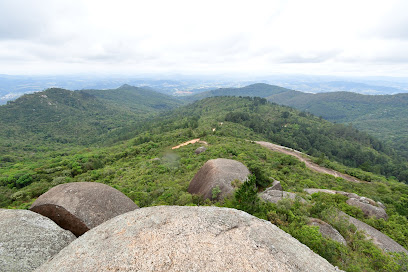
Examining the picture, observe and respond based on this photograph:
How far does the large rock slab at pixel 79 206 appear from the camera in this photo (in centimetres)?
1011

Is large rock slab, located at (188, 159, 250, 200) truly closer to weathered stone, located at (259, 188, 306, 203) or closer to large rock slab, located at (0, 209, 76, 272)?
weathered stone, located at (259, 188, 306, 203)

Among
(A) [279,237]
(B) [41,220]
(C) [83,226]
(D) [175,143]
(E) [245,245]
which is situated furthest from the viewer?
(D) [175,143]

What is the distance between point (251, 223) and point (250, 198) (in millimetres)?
4713

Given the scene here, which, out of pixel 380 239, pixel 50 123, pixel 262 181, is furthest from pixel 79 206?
pixel 50 123

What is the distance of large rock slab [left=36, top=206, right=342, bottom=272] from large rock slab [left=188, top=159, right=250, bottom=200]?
352 inches

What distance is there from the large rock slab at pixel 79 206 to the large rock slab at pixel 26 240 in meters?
0.82

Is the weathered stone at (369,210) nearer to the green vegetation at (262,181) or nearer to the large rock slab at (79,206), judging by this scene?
the green vegetation at (262,181)

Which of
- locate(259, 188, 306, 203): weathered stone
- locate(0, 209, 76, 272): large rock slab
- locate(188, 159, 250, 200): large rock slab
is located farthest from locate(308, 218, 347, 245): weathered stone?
locate(0, 209, 76, 272): large rock slab

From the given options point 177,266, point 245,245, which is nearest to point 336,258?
point 245,245

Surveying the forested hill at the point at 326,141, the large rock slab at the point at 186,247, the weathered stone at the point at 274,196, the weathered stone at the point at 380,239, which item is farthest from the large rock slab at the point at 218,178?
the forested hill at the point at 326,141

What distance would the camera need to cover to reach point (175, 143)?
58562mm

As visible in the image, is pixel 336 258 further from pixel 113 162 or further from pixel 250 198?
pixel 113 162

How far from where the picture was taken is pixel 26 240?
7.84 m

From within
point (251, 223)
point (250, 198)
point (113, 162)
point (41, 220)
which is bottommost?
point (113, 162)
